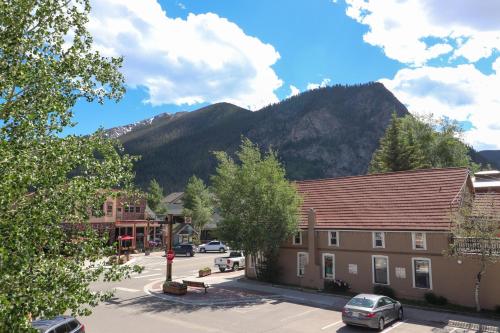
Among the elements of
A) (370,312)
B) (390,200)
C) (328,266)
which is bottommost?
(370,312)

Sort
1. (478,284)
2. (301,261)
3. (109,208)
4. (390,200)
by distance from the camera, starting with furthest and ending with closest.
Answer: (109,208)
(301,261)
(390,200)
(478,284)

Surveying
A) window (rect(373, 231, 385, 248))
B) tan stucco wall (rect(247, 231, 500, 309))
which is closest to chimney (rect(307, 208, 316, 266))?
tan stucco wall (rect(247, 231, 500, 309))

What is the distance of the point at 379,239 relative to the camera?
27234 mm

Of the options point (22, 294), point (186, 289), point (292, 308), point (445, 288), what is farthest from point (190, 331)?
point (445, 288)

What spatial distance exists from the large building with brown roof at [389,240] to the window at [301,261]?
76mm

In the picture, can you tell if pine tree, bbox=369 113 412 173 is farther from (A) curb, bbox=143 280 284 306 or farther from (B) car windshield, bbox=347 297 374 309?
(B) car windshield, bbox=347 297 374 309

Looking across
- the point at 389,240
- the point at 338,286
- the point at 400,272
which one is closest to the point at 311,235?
the point at 338,286

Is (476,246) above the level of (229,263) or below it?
above

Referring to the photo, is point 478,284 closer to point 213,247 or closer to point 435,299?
point 435,299

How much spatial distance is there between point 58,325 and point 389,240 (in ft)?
66.5

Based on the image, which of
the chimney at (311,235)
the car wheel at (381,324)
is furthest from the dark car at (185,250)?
the car wheel at (381,324)

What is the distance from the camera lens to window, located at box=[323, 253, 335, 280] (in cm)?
2925

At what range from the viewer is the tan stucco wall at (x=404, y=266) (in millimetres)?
23062

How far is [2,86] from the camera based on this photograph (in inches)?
339
